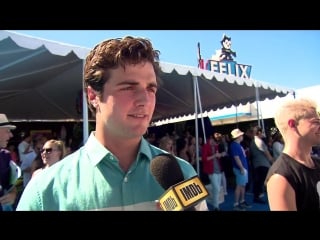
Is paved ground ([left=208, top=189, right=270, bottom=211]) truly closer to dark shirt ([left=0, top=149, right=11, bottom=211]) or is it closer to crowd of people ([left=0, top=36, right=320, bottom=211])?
dark shirt ([left=0, top=149, right=11, bottom=211])

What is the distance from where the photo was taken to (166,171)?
31.7 inches

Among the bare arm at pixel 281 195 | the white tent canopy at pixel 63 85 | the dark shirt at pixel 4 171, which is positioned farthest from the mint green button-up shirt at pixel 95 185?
the white tent canopy at pixel 63 85

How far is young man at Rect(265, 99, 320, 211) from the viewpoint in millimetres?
1107

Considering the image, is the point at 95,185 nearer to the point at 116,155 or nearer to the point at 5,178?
the point at 116,155

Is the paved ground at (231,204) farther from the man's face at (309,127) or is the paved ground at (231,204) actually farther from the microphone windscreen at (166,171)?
the microphone windscreen at (166,171)

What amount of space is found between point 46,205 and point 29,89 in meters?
4.14

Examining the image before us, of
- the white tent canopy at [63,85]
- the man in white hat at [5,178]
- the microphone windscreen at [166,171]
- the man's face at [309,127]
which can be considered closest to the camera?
the microphone windscreen at [166,171]

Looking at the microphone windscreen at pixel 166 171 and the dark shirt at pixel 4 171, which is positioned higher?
the dark shirt at pixel 4 171

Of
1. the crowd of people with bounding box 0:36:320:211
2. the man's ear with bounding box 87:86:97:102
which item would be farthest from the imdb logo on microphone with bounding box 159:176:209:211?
the man's ear with bounding box 87:86:97:102

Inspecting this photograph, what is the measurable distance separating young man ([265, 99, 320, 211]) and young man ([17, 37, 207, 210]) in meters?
0.36

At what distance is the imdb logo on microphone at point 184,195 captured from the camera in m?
0.70

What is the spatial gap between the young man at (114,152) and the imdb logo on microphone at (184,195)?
17 cm

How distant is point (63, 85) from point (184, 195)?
12.6ft
